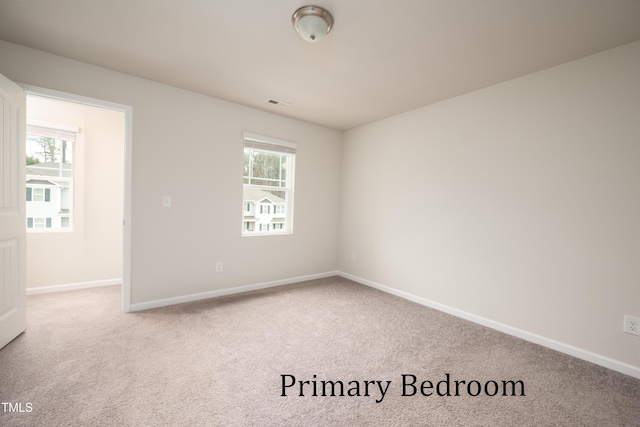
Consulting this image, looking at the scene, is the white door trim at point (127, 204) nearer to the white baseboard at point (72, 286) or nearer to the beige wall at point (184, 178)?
the beige wall at point (184, 178)

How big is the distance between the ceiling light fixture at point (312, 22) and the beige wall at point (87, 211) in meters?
3.25

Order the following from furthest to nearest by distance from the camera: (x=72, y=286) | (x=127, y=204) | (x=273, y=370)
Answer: (x=72, y=286), (x=127, y=204), (x=273, y=370)

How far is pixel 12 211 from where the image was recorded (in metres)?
2.24

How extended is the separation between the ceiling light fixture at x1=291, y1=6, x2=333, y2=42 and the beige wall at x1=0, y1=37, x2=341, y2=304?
6.10ft

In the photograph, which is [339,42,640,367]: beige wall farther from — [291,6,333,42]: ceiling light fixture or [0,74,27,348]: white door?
[0,74,27,348]: white door

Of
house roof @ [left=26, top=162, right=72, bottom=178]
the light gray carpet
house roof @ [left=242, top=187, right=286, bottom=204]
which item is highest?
house roof @ [left=26, top=162, right=72, bottom=178]

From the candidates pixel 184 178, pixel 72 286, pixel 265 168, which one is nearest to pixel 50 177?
pixel 72 286

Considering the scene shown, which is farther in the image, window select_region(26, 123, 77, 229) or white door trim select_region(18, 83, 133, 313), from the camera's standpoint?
window select_region(26, 123, 77, 229)

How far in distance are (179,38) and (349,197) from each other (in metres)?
3.04

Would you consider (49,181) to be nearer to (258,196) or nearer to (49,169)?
(49,169)

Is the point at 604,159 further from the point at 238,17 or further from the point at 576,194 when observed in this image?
the point at 238,17

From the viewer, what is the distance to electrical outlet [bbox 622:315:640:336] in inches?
80.4

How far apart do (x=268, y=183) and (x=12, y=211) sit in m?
2.51

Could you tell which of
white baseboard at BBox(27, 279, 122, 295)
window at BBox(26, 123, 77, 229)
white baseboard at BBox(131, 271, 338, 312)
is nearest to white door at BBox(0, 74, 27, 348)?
white baseboard at BBox(131, 271, 338, 312)
